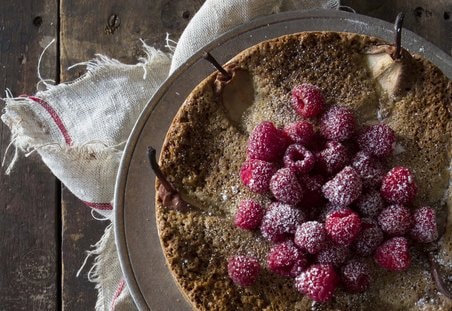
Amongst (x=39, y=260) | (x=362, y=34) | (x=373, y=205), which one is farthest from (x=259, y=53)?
(x=39, y=260)

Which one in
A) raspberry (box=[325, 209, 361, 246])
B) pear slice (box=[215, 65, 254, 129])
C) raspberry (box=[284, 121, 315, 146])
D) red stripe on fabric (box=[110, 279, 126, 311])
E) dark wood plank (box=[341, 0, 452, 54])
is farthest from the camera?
dark wood plank (box=[341, 0, 452, 54])

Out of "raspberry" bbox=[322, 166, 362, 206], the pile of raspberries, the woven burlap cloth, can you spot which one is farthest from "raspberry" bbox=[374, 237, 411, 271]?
the woven burlap cloth

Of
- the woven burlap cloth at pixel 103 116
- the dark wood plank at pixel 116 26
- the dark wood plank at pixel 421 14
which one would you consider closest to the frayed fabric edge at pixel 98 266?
the woven burlap cloth at pixel 103 116

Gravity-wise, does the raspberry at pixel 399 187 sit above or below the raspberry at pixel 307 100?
below

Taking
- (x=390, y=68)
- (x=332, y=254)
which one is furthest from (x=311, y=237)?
(x=390, y=68)

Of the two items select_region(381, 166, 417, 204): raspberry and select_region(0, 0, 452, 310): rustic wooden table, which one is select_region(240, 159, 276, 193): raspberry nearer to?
select_region(381, 166, 417, 204): raspberry

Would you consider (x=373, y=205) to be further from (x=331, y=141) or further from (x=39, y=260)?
(x=39, y=260)

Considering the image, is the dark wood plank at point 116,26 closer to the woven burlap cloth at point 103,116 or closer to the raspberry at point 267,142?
the woven burlap cloth at point 103,116
